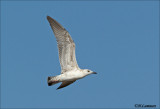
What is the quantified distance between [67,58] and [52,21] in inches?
79.2

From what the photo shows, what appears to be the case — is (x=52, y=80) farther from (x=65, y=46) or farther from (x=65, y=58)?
(x=65, y=46)

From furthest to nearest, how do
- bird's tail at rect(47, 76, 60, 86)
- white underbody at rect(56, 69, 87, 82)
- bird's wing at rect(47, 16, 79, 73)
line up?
bird's tail at rect(47, 76, 60, 86) < white underbody at rect(56, 69, 87, 82) < bird's wing at rect(47, 16, 79, 73)

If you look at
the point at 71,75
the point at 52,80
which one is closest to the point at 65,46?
the point at 71,75

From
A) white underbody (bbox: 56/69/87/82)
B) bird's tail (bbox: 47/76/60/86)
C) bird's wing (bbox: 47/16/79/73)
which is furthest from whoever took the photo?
bird's tail (bbox: 47/76/60/86)

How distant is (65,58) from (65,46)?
628mm

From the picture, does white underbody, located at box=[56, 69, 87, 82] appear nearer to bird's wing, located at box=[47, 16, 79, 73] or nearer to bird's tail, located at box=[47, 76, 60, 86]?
bird's tail, located at box=[47, 76, 60, 86]

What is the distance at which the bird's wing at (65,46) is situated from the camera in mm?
29391

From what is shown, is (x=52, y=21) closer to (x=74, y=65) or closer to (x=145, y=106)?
(x=74, y=65)

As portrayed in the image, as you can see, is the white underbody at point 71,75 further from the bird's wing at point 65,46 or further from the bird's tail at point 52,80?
the bird's wing at point 65,46

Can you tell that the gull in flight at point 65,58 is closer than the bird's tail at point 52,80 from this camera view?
Yes

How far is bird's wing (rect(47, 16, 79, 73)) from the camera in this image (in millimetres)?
29391

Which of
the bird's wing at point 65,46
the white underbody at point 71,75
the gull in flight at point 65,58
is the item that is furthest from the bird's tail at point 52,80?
the bird's wing at point 65,46

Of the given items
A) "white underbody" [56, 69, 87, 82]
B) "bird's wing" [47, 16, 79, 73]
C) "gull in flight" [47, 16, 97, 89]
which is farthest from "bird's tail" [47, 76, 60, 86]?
"bird's wing" [47, 16, 79, 73]

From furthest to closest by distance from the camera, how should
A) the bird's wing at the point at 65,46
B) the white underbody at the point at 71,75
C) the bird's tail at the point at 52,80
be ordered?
1. the bird's tail at the point at 52,80
2. the white underbody at the point at 71,75
3. the bird's wing at the point at 65,46
